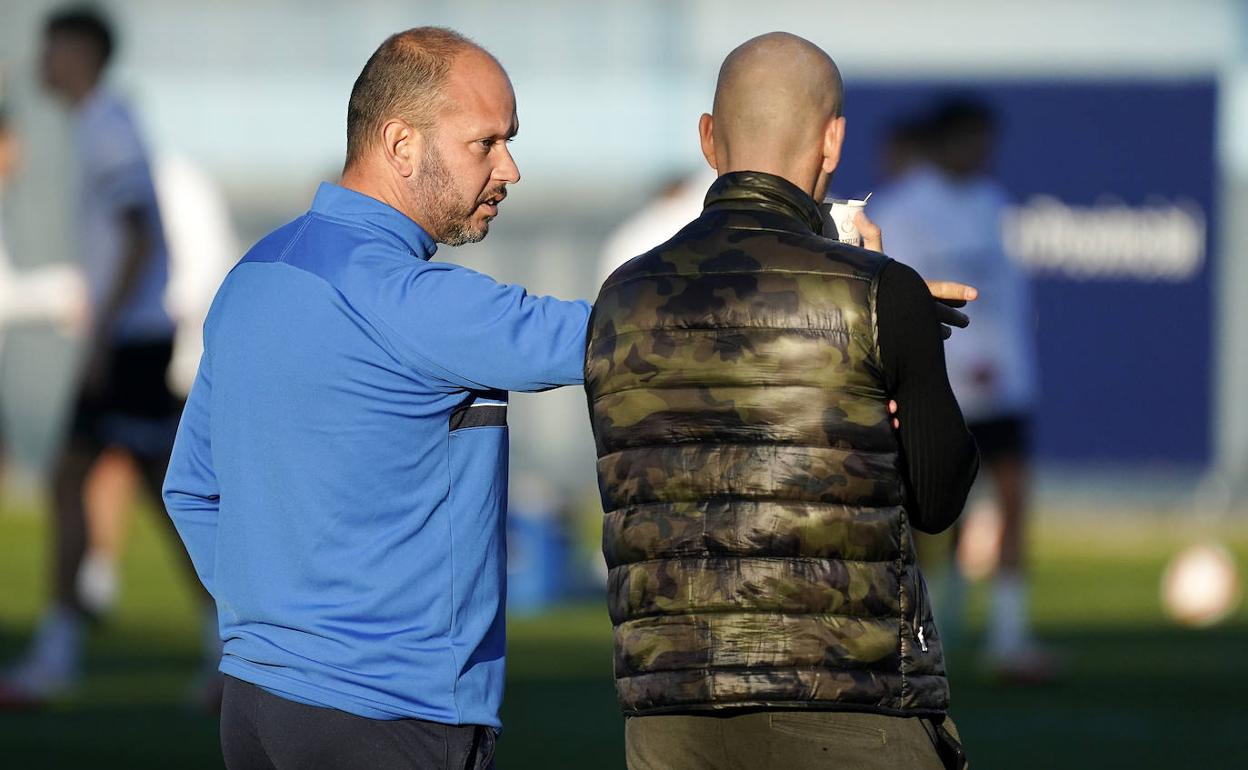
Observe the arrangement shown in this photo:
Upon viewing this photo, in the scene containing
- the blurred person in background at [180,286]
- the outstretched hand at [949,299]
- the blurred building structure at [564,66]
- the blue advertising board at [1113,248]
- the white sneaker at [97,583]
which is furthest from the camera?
the blurred building structure at [564,66]

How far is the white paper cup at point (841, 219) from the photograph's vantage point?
3342mm

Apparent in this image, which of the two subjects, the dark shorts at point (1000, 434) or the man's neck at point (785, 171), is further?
the dark shorts at point (1000, 434)

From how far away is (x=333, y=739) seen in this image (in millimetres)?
3086

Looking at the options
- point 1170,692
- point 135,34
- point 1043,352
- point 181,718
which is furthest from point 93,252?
point 135,34

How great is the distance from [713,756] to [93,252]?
18.7ft

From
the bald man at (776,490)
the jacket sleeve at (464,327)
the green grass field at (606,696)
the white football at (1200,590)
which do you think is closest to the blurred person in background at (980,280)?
the green grass field at (606,696)

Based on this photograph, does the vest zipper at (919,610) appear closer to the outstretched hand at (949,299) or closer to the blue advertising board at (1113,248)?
the outstretched hand at (949,299)

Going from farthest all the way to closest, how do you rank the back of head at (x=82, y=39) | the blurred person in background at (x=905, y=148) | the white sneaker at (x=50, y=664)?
the blurred person in background at (x=905, y=148) → the back of head at (x=82, y=39) → the white sneaker at (x=50, y=664)

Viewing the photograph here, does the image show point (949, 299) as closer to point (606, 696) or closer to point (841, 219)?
point (841, 219)

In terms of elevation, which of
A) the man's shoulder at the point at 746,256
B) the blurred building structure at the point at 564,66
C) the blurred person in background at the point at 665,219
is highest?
the blurred building structure at the point at 564,66

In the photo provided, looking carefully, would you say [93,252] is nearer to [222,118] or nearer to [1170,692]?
[1170,692]

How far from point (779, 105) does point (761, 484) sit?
0.63m

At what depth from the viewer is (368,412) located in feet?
10.2

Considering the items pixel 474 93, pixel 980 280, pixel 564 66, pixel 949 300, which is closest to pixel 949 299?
pixel 949 300
